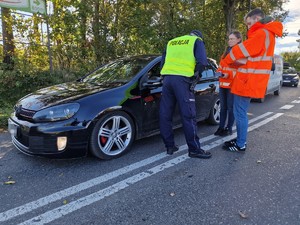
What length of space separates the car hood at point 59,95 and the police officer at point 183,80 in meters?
0.74

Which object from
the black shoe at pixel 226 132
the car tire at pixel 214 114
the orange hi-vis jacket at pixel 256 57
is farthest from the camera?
the car tire at pixel 214 114

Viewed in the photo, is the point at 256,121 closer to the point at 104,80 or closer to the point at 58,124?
the point at 104,80

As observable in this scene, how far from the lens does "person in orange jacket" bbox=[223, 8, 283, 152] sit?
3303 millimetres

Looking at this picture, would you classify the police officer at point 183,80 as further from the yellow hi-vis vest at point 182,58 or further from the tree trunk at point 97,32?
the tree trunk at point 97,32

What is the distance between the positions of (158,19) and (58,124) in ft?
25.1

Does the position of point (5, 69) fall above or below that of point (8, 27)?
below

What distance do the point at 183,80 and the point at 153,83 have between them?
0.57m

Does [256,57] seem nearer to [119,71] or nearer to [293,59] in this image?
[119,71]

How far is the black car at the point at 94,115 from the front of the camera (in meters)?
3.00

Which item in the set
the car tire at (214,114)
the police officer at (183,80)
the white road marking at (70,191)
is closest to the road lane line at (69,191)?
the white road marking at (70,191)

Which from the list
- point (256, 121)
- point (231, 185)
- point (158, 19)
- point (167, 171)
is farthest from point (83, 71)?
point (231, 185)

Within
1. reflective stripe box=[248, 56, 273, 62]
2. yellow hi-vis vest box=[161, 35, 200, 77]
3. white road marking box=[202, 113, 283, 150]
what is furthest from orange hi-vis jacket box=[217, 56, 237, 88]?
yellow hi-vis vest box=[161, 35, 200, 77]

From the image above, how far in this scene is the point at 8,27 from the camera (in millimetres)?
7789

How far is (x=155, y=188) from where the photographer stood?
2.74 meters
